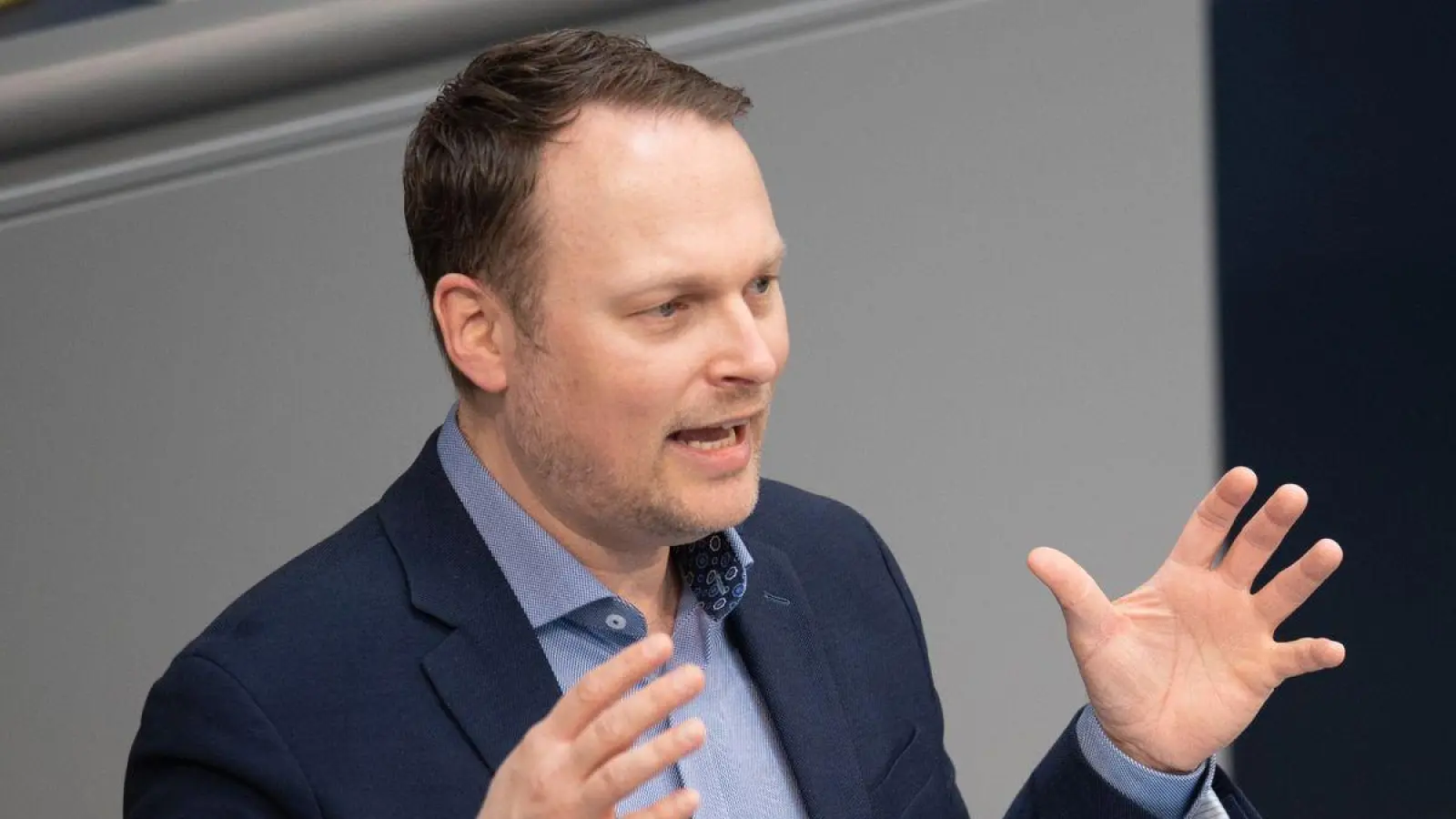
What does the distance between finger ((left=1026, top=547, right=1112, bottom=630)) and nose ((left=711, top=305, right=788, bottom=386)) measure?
0.84 ft

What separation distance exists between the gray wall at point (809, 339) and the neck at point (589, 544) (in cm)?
73

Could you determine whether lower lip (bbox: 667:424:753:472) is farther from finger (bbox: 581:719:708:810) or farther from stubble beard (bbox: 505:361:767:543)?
finger (bbox: 581:719:708:810)

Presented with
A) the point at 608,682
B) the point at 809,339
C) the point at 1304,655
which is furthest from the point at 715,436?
the point at 809,339

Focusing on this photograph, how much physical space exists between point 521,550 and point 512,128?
1.03ft

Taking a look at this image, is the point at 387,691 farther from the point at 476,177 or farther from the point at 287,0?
the point at 287,0

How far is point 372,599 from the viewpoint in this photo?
1.54 metres

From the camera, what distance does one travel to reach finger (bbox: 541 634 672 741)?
3.95 ft

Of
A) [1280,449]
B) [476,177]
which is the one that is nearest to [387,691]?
[476,177]

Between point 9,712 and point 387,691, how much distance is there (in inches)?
40.6

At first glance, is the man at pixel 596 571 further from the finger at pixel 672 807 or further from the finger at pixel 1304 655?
the finger at pixel 672 807

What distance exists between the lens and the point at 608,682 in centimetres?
121

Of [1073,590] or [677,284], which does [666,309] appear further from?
[1073,590]

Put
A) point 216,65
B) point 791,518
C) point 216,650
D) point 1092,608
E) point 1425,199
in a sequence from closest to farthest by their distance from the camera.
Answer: point 216,650 → point 1092,608 → point 791,518 → point 216,65 → point 1425,199

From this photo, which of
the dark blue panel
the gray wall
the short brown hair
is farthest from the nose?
the dark blue panel
